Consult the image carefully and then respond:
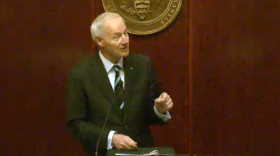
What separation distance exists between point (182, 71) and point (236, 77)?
1.32ft

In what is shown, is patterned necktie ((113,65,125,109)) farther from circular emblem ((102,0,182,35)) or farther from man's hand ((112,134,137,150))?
circular emblem ((102,0,182,35))

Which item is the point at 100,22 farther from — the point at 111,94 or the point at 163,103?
the point at 163,103

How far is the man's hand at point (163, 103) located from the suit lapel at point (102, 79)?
0.27 metres

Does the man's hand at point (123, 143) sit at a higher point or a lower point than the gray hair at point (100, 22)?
lower

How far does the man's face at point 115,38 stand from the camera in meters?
2.53

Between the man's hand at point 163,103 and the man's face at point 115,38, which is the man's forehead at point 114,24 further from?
the man's hand at point 163,103

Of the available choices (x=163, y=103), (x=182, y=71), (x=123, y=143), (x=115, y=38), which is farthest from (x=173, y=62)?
(x=123, y=143)

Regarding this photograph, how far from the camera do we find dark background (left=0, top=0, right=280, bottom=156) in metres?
3.44

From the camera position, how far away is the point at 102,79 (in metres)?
2.55

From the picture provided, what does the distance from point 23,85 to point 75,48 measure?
19.0 inches

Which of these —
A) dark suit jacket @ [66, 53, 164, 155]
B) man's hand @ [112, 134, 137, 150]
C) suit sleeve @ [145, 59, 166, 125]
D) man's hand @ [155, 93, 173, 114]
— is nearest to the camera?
man's hand @ [112, 134, 137, 150]

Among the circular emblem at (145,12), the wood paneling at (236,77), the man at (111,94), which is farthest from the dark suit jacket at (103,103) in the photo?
the wood paneling at (236,77)

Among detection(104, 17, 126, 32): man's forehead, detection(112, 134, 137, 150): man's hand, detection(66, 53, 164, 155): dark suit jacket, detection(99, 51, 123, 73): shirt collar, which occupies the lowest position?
detection(112, 134, 137, 150): man's hand

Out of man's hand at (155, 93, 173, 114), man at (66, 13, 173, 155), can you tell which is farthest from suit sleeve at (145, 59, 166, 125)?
man's hand at (155, 93, 173, 114)
